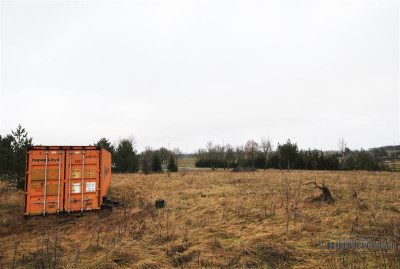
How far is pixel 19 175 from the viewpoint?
10945mm

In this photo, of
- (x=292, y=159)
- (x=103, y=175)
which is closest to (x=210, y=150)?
(x=292, y=159)

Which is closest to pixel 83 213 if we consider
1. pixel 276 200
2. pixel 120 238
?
pixel 120 238

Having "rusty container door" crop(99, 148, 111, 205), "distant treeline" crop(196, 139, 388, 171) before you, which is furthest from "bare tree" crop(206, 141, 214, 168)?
"rusty container door" crop(99, 148, 111, 205)

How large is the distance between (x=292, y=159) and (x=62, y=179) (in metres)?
37.5

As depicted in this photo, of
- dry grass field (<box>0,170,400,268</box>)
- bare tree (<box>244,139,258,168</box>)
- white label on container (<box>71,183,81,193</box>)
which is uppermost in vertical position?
bare tree (<box>244,139,258,168</box>)

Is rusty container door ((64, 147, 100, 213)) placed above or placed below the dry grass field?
above

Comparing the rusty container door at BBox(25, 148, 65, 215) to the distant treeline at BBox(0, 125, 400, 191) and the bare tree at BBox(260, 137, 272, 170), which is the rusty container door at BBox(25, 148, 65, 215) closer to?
the distant treeline at BBox(0, 125, 400, 191)

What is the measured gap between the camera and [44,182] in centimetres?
732

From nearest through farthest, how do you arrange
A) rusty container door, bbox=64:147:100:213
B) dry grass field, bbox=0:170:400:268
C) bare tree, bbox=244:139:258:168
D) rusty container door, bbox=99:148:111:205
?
dry grass field, bbox=0:170:400:268 < rusty container door, bbox=64:147:100:213 < rusty container door, bbox=99:148:111:205 < bare tree, bbox=244:139:258:168

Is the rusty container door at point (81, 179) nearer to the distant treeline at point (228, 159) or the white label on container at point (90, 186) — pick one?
the white label on container at point (90, 186)

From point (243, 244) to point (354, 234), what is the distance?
2736 millimetres

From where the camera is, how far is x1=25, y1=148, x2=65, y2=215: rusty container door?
284 inches

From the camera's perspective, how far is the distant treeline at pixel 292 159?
3231 centimetres

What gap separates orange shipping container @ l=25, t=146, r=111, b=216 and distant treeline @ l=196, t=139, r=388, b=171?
73.0 feet
